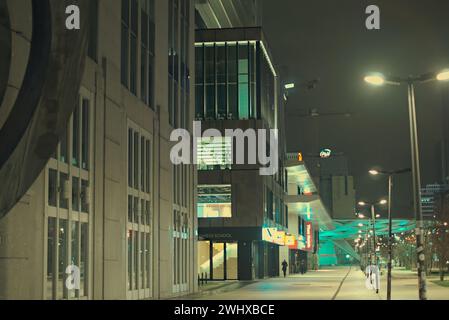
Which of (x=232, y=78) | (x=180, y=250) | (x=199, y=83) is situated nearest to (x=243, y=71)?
(x=232, y=78)

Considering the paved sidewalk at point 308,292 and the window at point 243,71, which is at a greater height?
the window at point 243,71

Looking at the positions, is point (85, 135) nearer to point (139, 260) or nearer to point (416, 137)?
point (139, 260)

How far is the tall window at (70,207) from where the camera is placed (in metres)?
24.7

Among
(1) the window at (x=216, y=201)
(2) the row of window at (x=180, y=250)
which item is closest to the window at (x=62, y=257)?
(2) the row of window at (x=180, y=250)

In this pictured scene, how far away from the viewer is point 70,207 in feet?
85.5

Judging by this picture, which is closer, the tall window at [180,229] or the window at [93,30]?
the window at [93,30]

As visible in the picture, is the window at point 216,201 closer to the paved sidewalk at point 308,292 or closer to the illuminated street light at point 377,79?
the paved sidewalk at point 308,292

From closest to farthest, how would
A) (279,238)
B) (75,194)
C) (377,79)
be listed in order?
1. (75,194)
2. (377,79)
3. (279,238)

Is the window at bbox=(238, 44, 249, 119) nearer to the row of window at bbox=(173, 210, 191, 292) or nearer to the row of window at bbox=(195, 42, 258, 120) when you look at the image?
the row of window at bbox=(195, 42, 258, 120)

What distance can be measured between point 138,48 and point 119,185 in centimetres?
690

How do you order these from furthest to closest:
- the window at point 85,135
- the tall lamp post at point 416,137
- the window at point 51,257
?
1. the window at point 85,135
2. the tall lamp post at point 416,137
3. the window at point 51,257

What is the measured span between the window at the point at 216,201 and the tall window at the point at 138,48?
3001cm

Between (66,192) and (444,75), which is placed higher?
(444,75)
